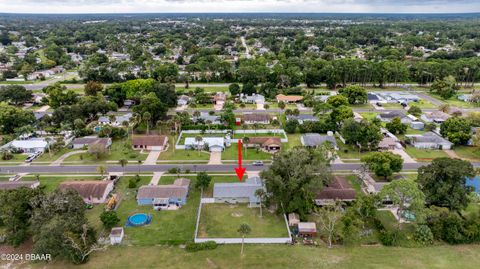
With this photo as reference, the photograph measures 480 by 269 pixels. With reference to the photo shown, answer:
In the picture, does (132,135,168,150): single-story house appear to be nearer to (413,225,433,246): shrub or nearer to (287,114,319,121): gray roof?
(287,114,319,121): gray roof

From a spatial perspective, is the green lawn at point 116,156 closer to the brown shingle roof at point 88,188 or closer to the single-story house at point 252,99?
the brown shingle roof at point 88,188

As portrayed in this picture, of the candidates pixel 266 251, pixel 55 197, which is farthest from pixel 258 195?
pixel 55 197

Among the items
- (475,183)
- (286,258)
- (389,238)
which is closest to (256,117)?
(475,183)

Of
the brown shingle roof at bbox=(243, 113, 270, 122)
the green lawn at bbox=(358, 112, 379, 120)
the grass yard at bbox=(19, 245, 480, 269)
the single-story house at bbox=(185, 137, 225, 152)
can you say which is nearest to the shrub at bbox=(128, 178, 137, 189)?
the grass yard at bbox=(19, 245, 480, 269)

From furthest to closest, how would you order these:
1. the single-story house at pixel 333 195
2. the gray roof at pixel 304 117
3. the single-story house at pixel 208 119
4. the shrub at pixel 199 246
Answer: the gray roof at pixel 304 117 < the single-story house at pixel 208 119 < the single-story house at pixel 333 195 < the shrub at pixel 199 246

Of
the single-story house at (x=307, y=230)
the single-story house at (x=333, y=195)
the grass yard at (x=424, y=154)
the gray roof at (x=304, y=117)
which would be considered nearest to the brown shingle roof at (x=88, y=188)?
the single-story house at (x=307, y=230)

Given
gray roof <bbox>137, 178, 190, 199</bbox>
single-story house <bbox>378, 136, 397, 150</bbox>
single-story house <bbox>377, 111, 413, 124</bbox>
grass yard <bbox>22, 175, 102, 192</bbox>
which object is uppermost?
single-story house <bbox>377, 111, 413, 124</bbox>

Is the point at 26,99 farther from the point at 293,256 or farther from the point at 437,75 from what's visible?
the point at 437,75
